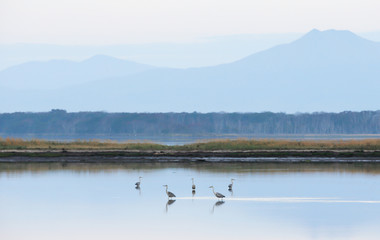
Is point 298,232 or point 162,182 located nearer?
point 298,232

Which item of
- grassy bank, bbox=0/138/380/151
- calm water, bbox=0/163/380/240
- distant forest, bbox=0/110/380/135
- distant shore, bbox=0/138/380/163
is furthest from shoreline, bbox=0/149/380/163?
distant forest, bbox=0/110/380/135

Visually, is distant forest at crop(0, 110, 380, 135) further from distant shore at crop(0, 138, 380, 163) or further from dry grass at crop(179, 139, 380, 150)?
distant shore at crop(0, 138, 380, 163)

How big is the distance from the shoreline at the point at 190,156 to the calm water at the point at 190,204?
6776 mm

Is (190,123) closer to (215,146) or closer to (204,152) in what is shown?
(215,146)

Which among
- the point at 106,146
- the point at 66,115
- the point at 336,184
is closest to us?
the point at 336,184

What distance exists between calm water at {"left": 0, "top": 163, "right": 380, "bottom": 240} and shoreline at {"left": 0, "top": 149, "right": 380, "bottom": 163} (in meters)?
6.78

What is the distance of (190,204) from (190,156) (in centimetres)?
2236

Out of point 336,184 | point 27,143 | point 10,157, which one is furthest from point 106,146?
point 336,184

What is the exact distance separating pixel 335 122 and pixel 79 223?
128524 mm

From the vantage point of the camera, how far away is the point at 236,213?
22.9 metres

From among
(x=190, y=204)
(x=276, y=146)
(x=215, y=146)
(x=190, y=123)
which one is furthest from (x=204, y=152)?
(x=190, y=123)

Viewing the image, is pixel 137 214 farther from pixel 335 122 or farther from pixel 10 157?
pixel 335 122

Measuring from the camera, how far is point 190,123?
15200 centimetres

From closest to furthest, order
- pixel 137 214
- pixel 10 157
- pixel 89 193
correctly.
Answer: pixel 137 214
pixel 89 193
pixel 10 157
